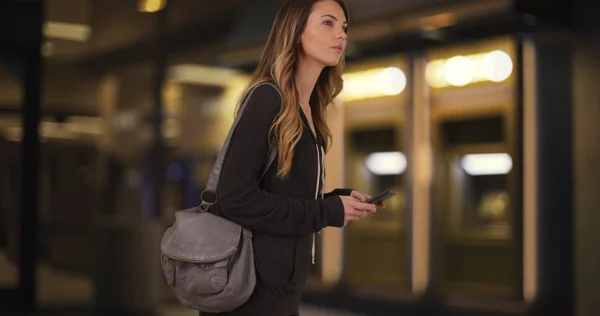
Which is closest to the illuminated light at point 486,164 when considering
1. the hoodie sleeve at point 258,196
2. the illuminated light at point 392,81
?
the illuminated light at point 392,81

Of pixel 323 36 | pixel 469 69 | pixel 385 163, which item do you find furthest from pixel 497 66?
pixel 323 36

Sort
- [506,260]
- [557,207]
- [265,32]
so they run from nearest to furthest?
1. [265,32]
2. [557,207]
3. [506,260]

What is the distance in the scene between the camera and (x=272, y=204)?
1.59 metres

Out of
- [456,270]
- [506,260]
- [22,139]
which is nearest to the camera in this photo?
[22,139]

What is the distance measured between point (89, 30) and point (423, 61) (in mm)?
3587

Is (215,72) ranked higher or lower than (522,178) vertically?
higher

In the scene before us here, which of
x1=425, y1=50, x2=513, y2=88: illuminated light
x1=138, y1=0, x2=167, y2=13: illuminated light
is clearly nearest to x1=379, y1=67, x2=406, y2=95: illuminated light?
x1=425, y1=50, x2=513, y2=88: illuminated light

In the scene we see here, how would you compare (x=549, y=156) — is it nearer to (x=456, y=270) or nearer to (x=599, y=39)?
(x=599, y=39)

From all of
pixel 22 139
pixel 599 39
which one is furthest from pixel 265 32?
pixel 599 39

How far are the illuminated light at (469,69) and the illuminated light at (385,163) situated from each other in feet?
3.05

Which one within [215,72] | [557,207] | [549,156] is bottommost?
[557,207]

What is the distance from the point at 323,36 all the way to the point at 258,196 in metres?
0.41

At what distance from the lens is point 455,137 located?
7559 mm

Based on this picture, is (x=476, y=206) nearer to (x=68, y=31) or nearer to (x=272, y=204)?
(x=68, y=31)
